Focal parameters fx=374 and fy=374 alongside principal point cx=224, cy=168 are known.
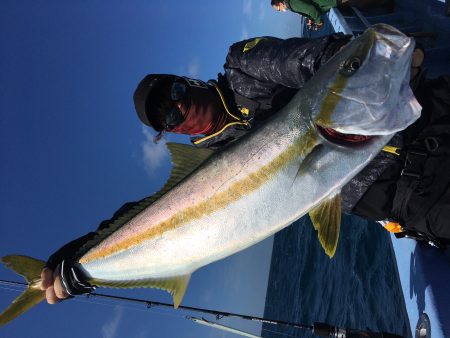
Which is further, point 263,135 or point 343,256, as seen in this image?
point 343,256

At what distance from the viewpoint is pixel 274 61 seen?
10.1 ft

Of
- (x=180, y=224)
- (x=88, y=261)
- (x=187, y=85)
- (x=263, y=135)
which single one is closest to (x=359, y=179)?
(x=263, y=135)

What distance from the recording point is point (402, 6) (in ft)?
27.1

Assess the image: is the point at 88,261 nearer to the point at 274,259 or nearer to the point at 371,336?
the point at 371,336

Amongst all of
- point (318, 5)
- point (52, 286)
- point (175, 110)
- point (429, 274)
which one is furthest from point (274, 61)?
point (318, 5)

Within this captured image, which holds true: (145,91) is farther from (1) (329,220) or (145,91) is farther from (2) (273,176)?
(1) (329,220)

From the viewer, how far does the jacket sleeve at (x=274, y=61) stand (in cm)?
278

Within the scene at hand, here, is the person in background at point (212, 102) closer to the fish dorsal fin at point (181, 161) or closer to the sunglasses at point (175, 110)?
the sunglasses at point (175, 110)

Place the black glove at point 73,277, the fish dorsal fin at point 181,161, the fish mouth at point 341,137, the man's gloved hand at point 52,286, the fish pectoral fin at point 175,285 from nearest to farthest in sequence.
A: the fish mouth at point 341,137 < the fish dorsal fin at point 181,161 < the fish pectoral fin at point 175,285 < the black glove at point 73,277 < the man's gloved hand at point 52,286

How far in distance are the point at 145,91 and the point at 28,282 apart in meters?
2.16

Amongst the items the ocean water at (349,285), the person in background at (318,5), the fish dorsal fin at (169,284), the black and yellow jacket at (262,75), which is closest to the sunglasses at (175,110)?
the black and yellow jacket at (262,75)

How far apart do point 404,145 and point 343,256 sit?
26.3ft

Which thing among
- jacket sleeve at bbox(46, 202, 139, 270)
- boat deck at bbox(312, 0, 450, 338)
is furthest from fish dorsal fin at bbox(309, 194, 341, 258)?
jacket sleeve at bbox(46, 202, 139, 270)

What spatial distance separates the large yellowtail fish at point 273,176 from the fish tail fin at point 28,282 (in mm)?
835
